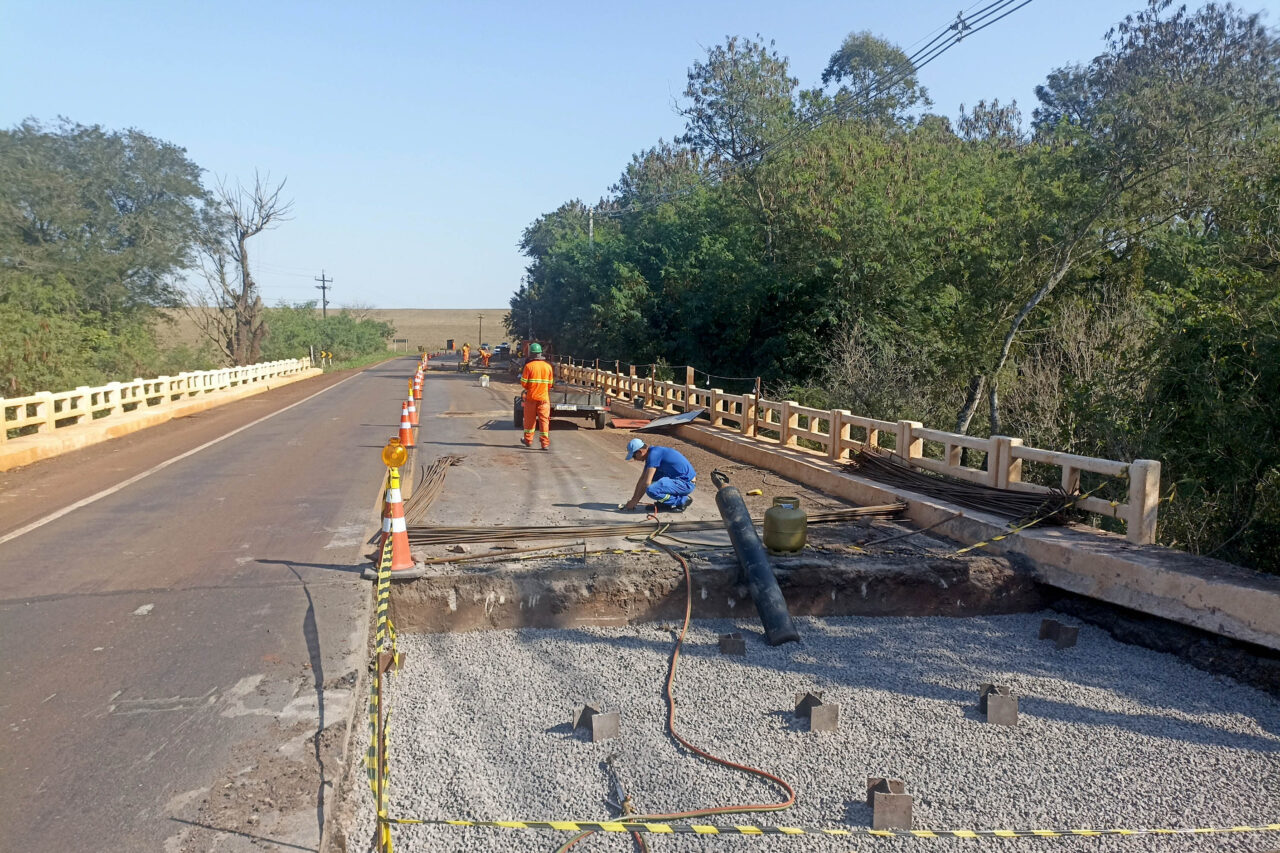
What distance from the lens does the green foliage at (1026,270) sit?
29.1ft

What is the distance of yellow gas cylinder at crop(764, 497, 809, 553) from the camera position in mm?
7684

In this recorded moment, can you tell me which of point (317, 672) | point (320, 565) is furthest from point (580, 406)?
point (317, 672)

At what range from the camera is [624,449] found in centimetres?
1692

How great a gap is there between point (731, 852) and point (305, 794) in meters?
1.84

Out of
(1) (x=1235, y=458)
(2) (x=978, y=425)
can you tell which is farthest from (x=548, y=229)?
(1) (x=1235, y=458)

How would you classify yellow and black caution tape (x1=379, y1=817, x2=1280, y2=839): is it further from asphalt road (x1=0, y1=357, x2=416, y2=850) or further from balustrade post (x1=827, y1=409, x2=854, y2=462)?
balustrade post (x1=827, y1=409, x2=854, y2=462)

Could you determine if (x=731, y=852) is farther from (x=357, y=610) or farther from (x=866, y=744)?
(x=357, y=610)

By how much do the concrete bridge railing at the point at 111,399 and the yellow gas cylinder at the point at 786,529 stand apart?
500 inches

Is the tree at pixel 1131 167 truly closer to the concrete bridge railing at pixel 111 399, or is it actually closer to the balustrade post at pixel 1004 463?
the balustrade post at pixel 1004 463

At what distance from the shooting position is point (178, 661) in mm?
5402

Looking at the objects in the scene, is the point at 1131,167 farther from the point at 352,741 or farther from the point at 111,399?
the point at 111,399

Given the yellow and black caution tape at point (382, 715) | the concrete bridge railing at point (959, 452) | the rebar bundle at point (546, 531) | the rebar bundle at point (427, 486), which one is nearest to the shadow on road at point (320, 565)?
the yellow and black caution tape at point (382, 715)

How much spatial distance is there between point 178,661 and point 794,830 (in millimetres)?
3790

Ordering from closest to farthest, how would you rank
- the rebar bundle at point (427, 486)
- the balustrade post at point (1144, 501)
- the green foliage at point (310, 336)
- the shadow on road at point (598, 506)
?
the balustrade post at point (1144, 501)
the rebar bundle at point (427, 486)
the shadow on road at point (598, 506)
the green foliage at point (310, 336)
